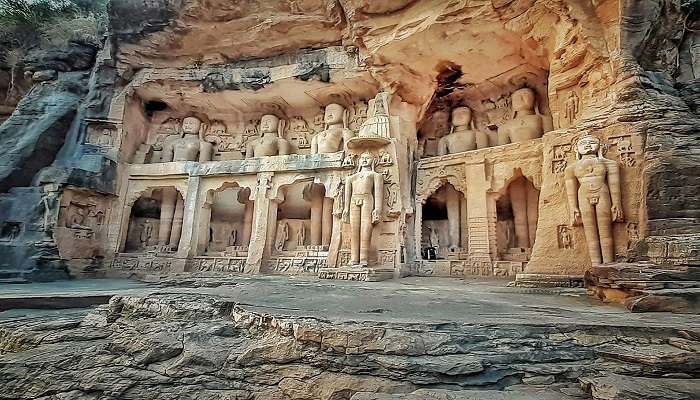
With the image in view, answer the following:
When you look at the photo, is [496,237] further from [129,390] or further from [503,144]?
[129,390]

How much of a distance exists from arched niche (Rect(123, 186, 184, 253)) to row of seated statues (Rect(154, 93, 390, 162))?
5.54 ft

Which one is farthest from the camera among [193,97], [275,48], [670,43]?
[193,97]

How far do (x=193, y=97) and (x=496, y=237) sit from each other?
1282cm

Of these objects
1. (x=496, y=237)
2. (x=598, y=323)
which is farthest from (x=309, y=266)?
(x=598, y=323)

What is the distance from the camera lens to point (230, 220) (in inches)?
630

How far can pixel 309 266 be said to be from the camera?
1159cm

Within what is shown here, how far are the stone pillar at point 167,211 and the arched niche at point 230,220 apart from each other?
156 centimetres

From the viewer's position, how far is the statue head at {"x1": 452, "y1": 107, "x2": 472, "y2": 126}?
43.4 ft

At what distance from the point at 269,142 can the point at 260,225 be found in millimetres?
4077

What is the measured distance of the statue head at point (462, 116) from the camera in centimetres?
1322

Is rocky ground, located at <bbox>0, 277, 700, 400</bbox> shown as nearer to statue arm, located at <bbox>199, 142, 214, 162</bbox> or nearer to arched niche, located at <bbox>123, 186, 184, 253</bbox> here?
arched niche, located at <bbox>123, 186, 184, 253</bbox>

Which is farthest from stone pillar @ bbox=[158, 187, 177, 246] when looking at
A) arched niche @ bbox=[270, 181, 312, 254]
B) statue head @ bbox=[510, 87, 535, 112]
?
statue head @ bbox=[510, 87, 535, 112]

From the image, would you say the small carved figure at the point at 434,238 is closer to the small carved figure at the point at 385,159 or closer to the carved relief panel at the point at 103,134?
the small carved figure at the point at 385,159

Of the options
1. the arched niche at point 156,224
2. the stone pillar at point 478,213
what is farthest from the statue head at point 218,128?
the stone pillar at point 478,213
